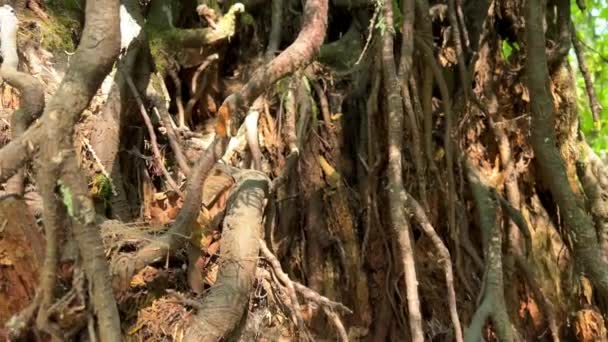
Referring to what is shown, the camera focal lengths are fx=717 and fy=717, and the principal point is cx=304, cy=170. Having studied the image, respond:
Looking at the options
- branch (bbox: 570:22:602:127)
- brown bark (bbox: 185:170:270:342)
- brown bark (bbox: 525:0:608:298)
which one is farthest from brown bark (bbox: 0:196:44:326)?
branch (bbox: 570:22:602:127)

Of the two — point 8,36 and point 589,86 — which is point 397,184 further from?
A: point 589,86

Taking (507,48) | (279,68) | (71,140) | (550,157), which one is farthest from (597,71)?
(71,140)

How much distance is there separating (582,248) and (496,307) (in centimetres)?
56

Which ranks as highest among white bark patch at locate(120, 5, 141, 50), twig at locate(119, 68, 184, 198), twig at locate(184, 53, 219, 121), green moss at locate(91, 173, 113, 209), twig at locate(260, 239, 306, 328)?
white bark patch at locate(120, 5, 141, 50)

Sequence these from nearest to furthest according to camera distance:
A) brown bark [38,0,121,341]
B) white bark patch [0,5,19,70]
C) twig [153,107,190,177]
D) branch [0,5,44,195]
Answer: brown bark [38,0,121,341] < branch [0,5,44,195] < white bark patch [0,5,19,70] < twig [153,107,190,177]

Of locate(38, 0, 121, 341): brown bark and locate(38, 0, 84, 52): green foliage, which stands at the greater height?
locate(38, 0, 84, 52): green foliage

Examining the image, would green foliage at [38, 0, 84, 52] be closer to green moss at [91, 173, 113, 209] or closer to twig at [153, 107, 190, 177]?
twig at [153, 107, 190, 177]

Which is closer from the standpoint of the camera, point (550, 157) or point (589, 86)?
point (550, 157)

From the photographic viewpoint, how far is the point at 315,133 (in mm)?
2748

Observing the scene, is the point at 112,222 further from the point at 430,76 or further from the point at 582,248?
the point at 582,248

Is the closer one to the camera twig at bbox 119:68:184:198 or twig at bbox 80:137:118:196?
twig at bbox 80:137:118:196

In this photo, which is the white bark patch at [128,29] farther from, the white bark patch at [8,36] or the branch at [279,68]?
the branch at [279,68]

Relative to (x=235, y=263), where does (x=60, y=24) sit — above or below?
above

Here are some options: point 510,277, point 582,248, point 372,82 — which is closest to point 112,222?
point 372,82
